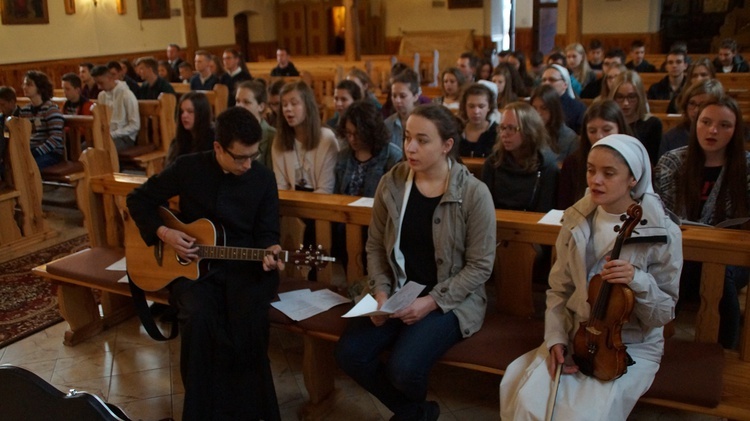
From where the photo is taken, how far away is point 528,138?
11.6 ft

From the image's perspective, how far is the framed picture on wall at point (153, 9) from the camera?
13984mm

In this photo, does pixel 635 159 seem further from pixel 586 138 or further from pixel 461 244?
pixel 586 138

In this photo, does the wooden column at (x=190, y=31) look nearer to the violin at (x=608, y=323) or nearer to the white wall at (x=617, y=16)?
the white wall at (x=617, y=16)

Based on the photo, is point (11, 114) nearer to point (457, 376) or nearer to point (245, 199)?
point (245, 199)

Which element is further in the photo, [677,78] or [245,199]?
[677,78]

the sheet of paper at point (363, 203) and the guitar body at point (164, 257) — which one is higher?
the sheet of paper at point (363, 203)

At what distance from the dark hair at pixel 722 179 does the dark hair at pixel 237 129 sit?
1.88 metres

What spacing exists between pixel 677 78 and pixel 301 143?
446 cm

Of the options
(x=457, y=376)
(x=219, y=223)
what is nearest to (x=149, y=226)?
(x=219, y=223)

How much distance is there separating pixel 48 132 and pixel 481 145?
12.0 ft

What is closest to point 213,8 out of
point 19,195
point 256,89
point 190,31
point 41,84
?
point 190,31

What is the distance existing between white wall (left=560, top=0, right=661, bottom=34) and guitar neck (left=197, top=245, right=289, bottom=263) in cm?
1316

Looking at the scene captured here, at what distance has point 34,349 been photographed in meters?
3.63

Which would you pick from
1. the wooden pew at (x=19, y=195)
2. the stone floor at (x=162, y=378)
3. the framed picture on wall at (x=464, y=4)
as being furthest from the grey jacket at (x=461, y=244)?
the framed picture on wall at (x=464, y=4)
